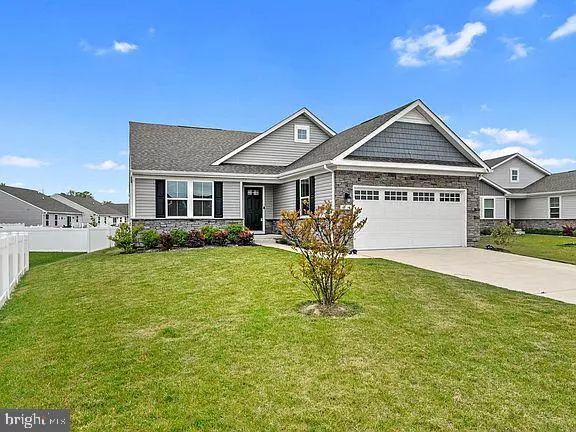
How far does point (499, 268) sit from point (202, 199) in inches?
457

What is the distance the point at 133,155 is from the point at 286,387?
15.8m

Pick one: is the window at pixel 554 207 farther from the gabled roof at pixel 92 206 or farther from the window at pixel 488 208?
the gabled roof at pixel 92 206

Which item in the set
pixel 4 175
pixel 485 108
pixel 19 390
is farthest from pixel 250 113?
pixel 4 175

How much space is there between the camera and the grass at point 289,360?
351cm

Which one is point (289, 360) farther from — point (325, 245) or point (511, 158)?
point (511, 158)

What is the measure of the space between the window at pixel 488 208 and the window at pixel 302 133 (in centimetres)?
1528

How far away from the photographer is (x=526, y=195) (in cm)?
3014

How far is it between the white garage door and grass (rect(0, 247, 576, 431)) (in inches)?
268

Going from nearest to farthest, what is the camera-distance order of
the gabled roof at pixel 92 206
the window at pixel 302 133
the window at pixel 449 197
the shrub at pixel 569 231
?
1. the window at pixel 449 197
2. the window at pixel 302 133
3. the shrub at pixel 569 231
4. the gabled roof at pixel 92 206

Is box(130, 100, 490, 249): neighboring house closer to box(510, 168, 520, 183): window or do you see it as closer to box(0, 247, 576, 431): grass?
box(0, 247, 576, 431): grass

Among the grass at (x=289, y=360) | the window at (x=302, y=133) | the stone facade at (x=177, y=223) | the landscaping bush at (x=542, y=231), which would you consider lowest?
the grass at (x=289, y=360)

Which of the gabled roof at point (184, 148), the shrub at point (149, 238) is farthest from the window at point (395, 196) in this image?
the shrub at point (149, 238)

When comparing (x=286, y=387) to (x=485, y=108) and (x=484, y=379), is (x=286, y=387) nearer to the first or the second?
(x=484, y=379)

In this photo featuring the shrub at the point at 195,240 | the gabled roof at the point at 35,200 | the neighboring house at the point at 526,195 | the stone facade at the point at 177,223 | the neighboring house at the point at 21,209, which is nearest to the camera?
the shrub at the point at 195,240
